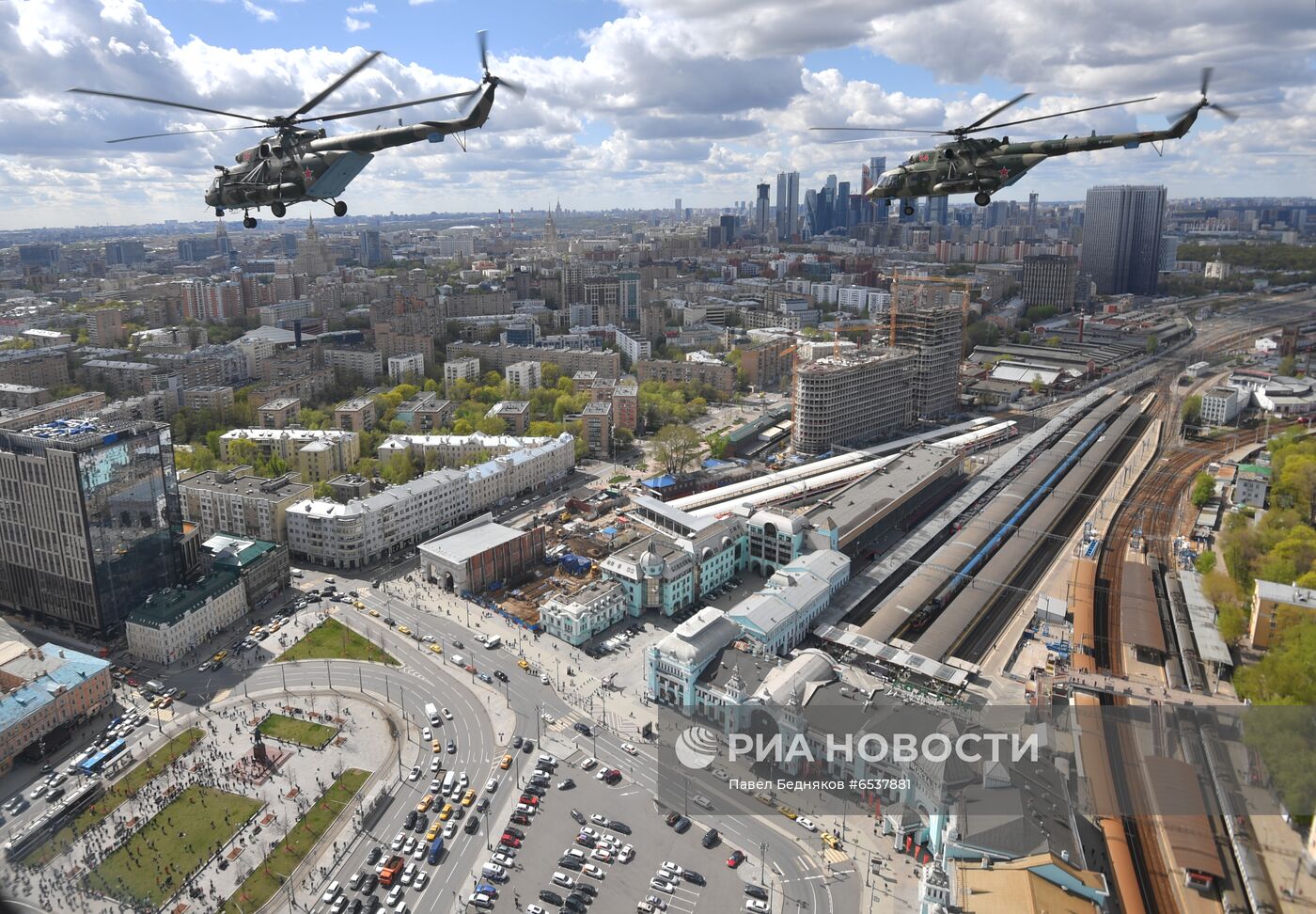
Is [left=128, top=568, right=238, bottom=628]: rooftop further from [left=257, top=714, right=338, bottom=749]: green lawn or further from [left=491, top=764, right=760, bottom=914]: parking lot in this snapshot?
[left=491, top=764, right=760, bottom=914]: parking lot

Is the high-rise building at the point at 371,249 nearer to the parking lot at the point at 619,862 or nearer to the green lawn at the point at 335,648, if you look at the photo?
the green lawn at the point at 335,648

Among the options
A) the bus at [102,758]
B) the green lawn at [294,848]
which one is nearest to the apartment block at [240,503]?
the bus at [102,758]

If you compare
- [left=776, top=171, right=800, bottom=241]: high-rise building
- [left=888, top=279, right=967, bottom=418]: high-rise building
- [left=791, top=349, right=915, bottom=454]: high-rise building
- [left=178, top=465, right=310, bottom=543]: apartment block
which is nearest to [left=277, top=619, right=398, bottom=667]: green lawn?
[left=178, top=465, right=310, bottom=543]: apartment block

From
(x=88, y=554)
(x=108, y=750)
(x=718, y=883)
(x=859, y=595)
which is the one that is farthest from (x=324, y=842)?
(x=859, y=595)

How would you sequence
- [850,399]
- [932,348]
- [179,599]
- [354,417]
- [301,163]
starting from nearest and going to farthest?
[301,163], [179,599], [850,399], [354,417], [932,348]

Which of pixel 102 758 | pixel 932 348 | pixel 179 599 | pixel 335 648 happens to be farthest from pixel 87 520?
pixel 932 348

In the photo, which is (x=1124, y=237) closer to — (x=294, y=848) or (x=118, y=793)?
(x=294, y=848)
